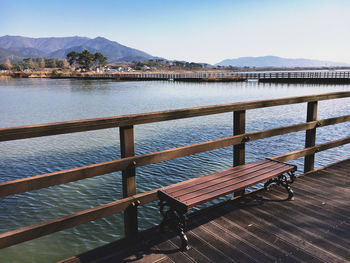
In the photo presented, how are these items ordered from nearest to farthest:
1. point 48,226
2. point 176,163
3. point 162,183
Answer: point 48,226
point 162,183
point 176,163

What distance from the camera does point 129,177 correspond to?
314 cm

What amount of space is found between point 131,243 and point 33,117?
24.8 metres

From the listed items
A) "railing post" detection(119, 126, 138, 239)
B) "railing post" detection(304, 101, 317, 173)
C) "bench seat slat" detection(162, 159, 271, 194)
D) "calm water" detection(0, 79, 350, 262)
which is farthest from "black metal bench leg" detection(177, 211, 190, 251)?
"calm water" detection(0, 79, 350, 262)

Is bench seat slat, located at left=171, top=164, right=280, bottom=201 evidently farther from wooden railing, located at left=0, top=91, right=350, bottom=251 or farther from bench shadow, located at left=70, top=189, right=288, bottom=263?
bench shadow, located at left=70, top=189, right=288, bottom=263

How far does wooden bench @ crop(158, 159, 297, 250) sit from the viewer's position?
3.04 metres

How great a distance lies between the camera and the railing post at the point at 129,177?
3.07m

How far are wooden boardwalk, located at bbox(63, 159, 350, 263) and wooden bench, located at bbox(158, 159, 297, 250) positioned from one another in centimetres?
20

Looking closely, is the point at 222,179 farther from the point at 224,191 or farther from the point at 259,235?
the point at 259,235

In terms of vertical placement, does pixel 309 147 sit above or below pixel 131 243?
above

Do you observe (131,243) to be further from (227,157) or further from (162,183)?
(227,157)

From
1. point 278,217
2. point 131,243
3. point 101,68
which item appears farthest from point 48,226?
point 101,68

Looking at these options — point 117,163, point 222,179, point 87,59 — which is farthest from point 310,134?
point 87,59

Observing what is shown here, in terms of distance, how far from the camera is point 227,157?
1138 centimetres

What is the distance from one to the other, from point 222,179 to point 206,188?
0.37 m
